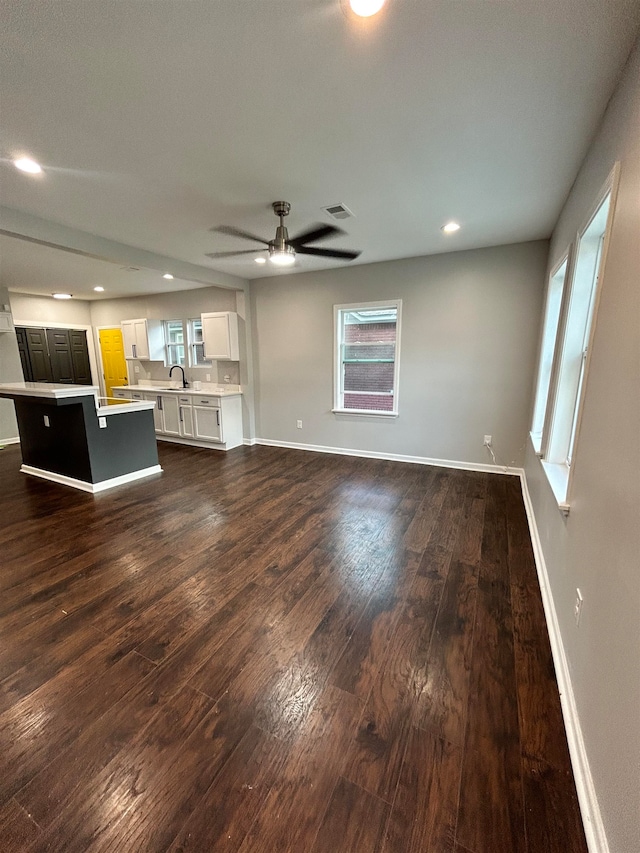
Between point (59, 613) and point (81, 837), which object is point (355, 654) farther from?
point (59, 613)

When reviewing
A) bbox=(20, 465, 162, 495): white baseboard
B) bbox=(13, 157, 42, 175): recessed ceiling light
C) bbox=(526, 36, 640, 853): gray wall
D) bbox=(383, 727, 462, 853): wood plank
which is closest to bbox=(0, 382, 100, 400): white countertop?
bbox=(20, 465, 162, 495): white baseboard

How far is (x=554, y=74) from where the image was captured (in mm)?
1517

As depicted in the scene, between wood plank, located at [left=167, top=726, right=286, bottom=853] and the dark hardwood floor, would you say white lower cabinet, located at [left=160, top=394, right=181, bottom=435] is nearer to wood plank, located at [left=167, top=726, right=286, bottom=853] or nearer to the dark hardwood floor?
the dark hardwood floor

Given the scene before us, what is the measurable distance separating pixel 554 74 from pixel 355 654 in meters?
2.83

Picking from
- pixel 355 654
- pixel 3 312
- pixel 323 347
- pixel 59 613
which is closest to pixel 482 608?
pixel 355 654

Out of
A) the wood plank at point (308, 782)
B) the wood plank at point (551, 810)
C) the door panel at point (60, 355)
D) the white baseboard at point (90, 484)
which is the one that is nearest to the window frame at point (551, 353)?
the wood plank at point (551, 810)

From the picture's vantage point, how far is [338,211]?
9.45 feet

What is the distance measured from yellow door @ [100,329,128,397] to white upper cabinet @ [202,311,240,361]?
2.83 metres

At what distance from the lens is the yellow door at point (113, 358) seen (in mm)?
7301

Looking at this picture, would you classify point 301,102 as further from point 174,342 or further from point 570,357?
point 174,342

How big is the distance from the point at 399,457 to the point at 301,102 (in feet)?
12.9

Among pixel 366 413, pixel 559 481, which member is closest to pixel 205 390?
pixel 366 413

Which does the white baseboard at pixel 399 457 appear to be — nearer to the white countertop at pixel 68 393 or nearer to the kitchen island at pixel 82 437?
the kitchen island at pixel 82 437

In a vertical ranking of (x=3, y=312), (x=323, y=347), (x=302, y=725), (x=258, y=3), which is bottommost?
(x=302, y=725)
